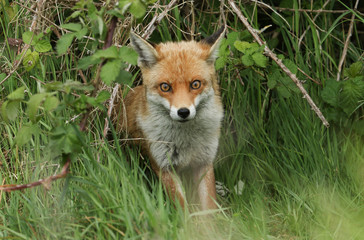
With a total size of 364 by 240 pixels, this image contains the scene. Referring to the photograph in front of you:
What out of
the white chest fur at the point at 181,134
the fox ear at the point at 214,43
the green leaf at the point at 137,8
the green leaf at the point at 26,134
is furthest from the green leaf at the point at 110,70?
the fox ear at the point at 214,43

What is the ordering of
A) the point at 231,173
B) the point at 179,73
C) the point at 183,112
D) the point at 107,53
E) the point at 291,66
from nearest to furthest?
1. the point at 107,53
2. the point at 183,112
3. the point at 179,73
4. the point at 291,66
5. the point at 231,173

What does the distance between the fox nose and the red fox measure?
0.10 meters

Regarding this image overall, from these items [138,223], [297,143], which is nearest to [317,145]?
[297,143]

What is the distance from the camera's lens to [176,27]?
17.2ft

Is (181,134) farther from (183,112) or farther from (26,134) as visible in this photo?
(26,134)

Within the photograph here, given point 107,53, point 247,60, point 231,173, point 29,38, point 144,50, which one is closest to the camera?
point 107,53

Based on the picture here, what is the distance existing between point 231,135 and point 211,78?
1198mm

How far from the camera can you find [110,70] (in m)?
3.04

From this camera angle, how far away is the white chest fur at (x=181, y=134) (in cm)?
437

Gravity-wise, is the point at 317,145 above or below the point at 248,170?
above

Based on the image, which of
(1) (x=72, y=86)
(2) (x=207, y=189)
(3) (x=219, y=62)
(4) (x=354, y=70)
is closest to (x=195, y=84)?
(3) (x=219, y=62)

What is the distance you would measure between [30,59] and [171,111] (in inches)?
57.0

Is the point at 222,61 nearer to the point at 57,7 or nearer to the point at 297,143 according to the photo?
the point at 297,143

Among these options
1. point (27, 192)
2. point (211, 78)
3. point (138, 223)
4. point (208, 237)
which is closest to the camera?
point (138, 223)
